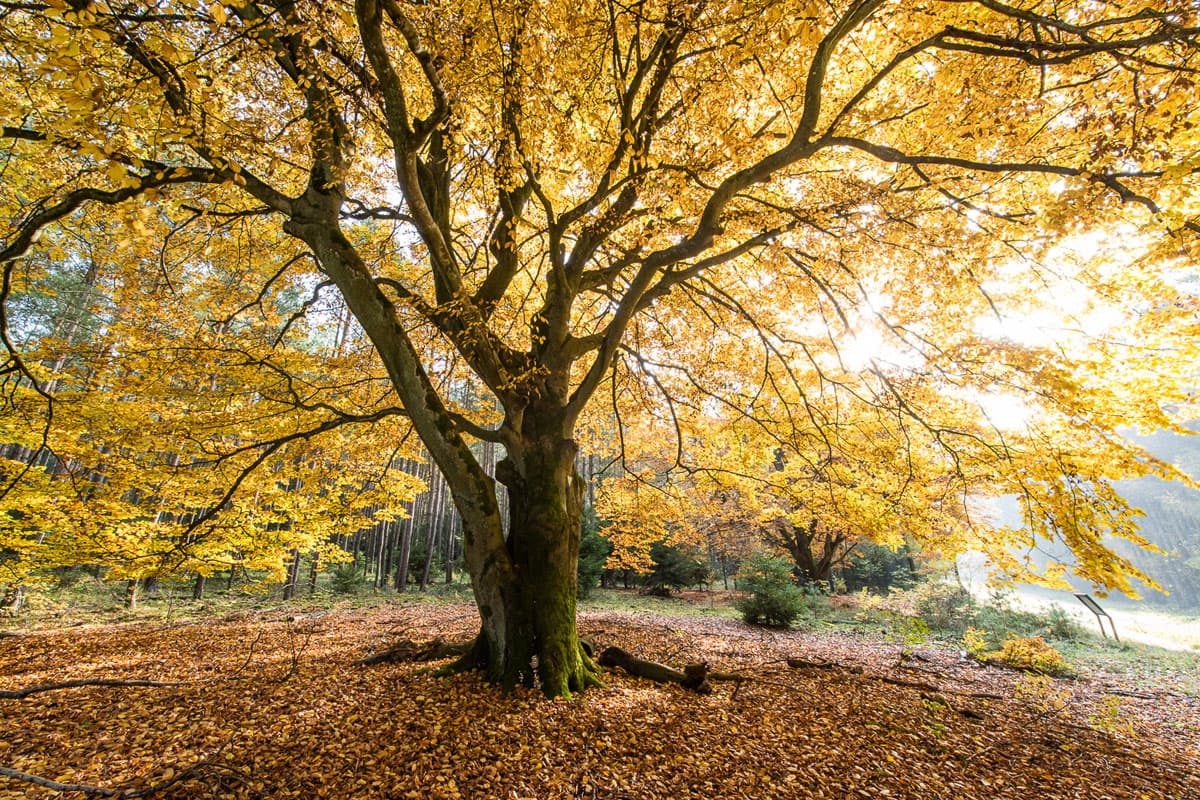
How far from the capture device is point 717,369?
799 cm

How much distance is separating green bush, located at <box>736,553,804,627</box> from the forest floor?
5423 mm

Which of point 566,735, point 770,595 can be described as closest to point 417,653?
point 566,735

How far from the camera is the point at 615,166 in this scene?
4363 millimetres

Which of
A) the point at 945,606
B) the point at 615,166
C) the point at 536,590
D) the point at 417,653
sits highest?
the point at 615,166

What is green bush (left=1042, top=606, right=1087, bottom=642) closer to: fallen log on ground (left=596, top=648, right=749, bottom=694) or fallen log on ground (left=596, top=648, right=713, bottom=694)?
fallen log on ground (left=596, top=648, right=749, bottom=694)

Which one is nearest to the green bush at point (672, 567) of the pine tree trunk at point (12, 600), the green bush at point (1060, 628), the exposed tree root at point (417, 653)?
the green bush at point (1060, 628)

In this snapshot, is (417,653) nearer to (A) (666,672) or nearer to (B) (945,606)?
(A) (666,672)

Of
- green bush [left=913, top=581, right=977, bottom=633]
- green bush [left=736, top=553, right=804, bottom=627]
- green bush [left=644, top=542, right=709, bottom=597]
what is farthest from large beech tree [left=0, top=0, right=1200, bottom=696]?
green bush [left=644, top=542, right=709, bottom=597]

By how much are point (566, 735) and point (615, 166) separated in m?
Result: 5.10

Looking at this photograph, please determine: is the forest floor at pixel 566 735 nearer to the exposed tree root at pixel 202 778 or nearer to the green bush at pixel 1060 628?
the exposed tree root at pixel 202 778

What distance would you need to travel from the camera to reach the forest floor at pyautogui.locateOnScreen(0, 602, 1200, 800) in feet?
10.4

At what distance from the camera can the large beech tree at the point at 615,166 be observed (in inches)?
135

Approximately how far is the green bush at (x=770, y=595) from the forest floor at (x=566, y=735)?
542 centimetres

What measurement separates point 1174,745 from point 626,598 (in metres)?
15.0
